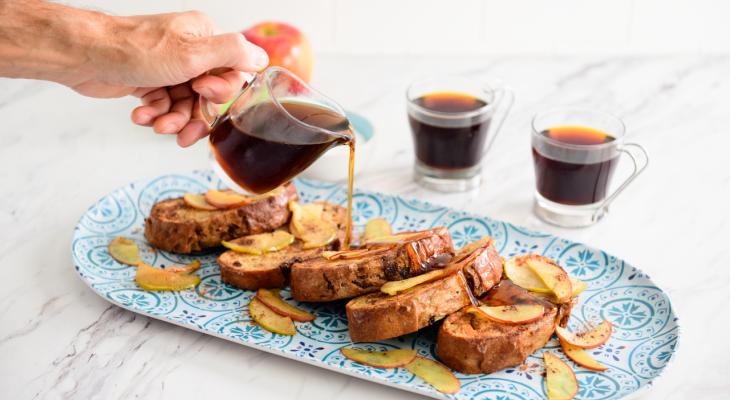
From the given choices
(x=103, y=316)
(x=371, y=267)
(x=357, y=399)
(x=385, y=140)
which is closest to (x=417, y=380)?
(x=357, y=399)

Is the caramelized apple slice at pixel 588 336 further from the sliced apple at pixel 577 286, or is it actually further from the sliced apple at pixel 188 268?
the sliced apple at pixel 188 268

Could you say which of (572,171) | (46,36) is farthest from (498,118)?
(46,36)

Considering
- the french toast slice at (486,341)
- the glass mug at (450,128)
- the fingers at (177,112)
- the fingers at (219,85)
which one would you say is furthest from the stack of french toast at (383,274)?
the glass mug at (450,128)

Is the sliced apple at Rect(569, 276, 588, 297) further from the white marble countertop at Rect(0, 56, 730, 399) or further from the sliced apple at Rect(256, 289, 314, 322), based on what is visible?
the sliced apple at Rect(256, 289, 314, 322)

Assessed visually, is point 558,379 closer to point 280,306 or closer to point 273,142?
point 280,306

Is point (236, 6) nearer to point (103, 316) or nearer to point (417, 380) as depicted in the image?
point (103, 316)
